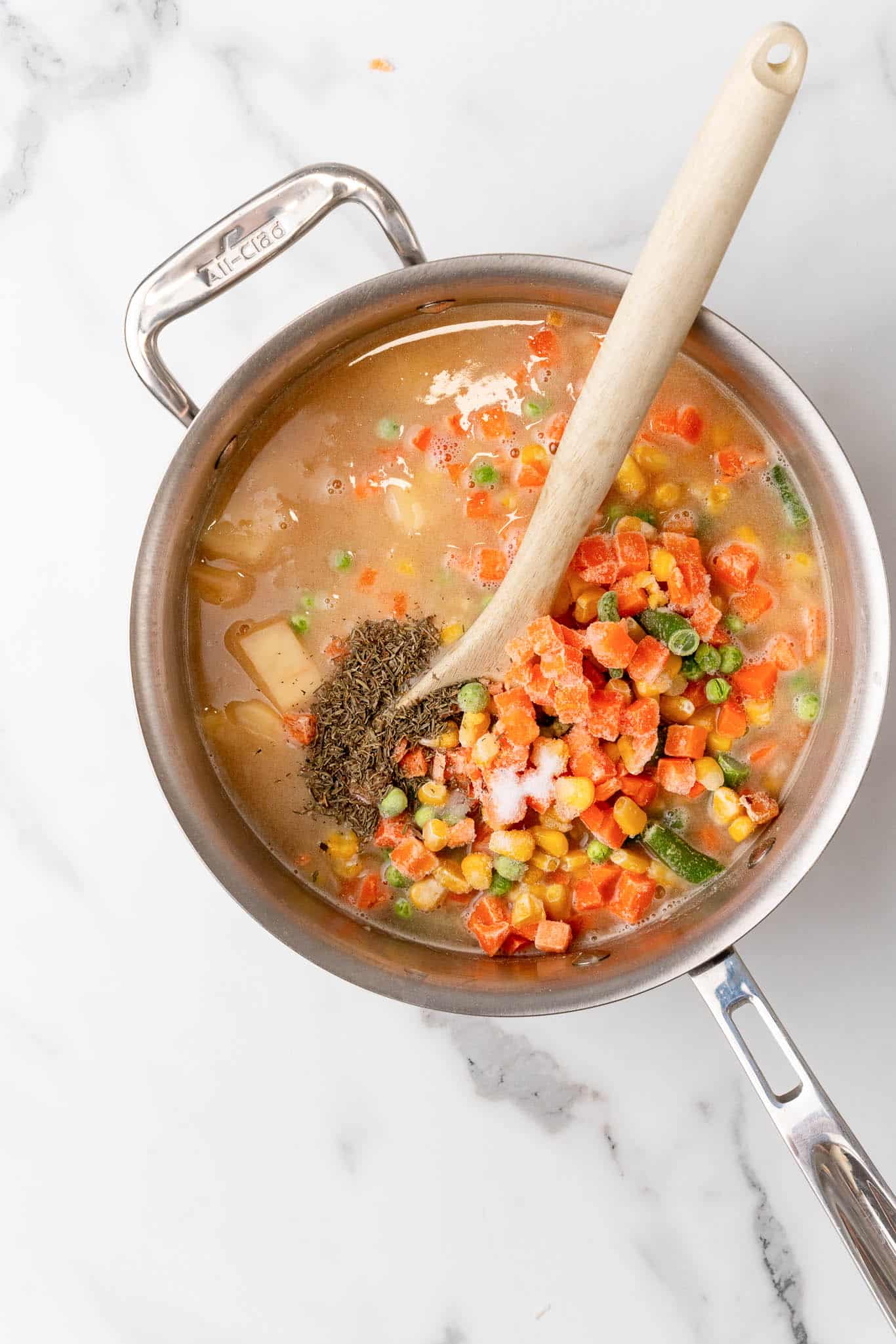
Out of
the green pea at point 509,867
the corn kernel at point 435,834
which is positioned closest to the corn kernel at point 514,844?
the green pea at point 509,867

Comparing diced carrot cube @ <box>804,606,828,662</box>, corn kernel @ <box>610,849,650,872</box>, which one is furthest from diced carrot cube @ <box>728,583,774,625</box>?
corn kernel @ <box>610,849,650,872</box>

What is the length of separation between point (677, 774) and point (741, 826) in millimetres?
210

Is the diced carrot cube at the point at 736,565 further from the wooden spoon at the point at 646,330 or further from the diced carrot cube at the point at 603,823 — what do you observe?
the diced carrot cube at the point at 603,823

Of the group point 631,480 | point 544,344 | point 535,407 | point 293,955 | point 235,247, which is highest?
point 235,247

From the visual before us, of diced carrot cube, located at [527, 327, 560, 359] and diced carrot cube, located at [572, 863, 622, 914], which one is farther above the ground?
diced carrot cube, located at [527, 327, 560, 359]

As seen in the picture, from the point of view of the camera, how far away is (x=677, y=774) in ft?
7.93

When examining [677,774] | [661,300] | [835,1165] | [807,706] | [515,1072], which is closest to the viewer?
[661,300]

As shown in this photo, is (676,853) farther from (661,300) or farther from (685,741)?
(661,300)

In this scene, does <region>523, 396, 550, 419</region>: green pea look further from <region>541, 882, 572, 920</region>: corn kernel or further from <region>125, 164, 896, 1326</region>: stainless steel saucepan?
<region>541, 882, 572, 920</region>: corn kernel

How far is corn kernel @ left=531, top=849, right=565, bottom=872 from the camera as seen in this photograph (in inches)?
97.3

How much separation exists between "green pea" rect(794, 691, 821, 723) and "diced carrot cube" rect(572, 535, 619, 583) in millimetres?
549

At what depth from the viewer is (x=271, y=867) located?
2.57m

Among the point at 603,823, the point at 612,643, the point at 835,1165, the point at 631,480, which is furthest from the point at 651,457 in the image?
the point at 835,1165

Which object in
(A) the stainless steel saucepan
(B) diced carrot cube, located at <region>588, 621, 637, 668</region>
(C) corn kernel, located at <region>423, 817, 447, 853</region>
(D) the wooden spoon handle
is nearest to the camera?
(D) the wooden spoon handle
